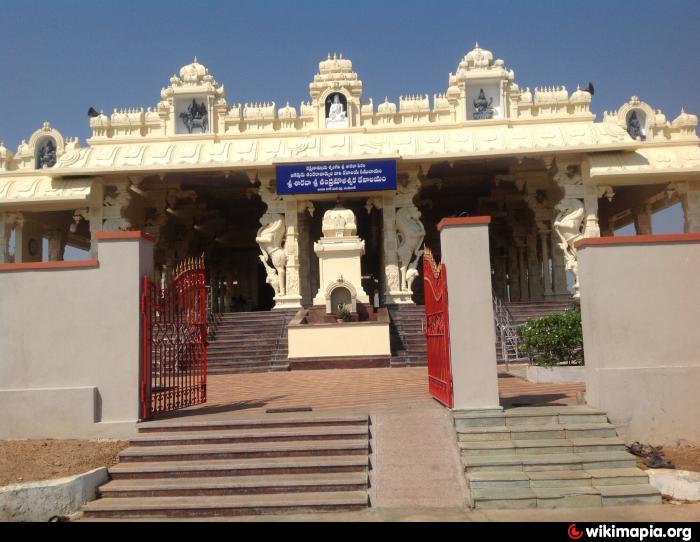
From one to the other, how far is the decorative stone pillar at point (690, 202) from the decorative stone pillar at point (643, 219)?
11.6 ft

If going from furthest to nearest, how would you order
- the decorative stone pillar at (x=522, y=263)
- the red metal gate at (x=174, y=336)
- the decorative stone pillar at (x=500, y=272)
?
1. the decorative stone pillar at (x=500, y=272)
2. the decorative stone pillar at (x=522, y=263)
3. the red metal gate at (x=174, y=336)

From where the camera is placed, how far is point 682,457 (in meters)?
6.55

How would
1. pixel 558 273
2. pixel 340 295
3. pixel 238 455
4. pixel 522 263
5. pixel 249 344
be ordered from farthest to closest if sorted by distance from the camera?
pixel 522 263, pixel 558 273, pixel 340 295, pixel 249 344, pixel 238 455

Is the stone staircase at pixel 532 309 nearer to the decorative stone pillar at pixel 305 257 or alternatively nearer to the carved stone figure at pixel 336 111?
the decorative stone pillar at pixel 305 257

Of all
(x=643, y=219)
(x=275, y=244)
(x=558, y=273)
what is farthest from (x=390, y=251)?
(x=643, y=219)

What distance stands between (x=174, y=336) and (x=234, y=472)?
2.83 m

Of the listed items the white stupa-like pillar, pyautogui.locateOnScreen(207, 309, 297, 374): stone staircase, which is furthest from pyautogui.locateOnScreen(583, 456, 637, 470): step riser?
the white stupa-like pillar

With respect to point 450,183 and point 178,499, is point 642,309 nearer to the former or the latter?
point 178,499

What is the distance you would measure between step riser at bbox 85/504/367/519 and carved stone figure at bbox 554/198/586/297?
52.4 ft

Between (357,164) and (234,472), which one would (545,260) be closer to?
(357,164)

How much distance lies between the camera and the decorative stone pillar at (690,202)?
2034 cm

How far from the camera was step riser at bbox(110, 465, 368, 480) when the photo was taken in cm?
615

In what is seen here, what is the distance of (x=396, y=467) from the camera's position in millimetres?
6078
